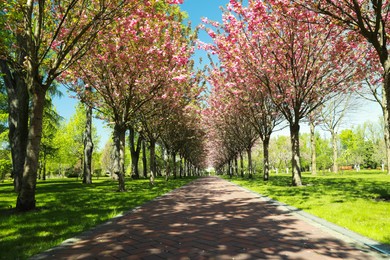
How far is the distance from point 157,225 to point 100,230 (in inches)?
51.5

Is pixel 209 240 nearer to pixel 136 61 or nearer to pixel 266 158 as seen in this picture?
pixel 136 61

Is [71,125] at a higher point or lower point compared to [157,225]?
higher

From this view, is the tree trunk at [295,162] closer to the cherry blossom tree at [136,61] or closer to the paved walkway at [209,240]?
the cherry blossom tree at [136,61]

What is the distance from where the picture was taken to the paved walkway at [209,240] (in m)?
4.52

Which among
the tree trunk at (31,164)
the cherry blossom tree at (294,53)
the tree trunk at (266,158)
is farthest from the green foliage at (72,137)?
the tree trunk at (31,164)

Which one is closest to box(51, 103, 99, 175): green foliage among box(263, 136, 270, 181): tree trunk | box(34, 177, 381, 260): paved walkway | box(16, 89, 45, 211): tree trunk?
box(263, 136, 270, 181): tree trunk

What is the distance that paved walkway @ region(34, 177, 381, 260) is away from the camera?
452 centimetres

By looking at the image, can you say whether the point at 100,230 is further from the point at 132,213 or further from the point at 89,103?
the point at 89,103

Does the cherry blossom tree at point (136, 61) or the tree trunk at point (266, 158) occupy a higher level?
the cherry blossom tree at point (136, 61)

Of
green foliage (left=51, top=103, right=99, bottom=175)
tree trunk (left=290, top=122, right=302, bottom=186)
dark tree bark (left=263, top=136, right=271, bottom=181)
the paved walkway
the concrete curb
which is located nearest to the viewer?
the paved walkway

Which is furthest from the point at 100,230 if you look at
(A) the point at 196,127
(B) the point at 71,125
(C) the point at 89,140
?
(B) the point at 71,125

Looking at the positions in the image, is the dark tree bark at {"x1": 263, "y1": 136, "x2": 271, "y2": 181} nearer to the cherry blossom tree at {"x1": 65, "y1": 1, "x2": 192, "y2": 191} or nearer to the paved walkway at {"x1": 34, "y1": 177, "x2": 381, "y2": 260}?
the cherry blossom tree at {"x1": 65, "y1": 1, "x2": 192, "y2": 191}

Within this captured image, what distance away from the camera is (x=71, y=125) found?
5072 centimetres

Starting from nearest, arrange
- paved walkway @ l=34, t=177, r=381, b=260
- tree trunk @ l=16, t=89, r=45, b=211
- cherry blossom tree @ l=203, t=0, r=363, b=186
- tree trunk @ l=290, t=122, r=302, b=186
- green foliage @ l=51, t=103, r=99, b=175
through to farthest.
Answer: paved walkway @ l=34, t=177, r=381, b=260
tree trunk @ l=16, t=89, r=45, b=211
cherry blossom tree @ l=203, t=0, r=363, b=186
tree trunk @ l=290, t=122, r=302, b=186
green foliage @ l=51, t=103, r=99, b=175
